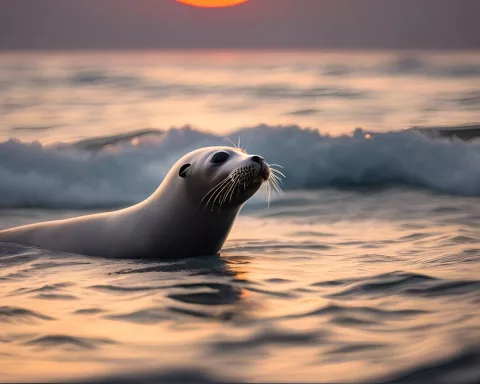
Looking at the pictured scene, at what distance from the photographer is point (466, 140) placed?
1777 centimetres

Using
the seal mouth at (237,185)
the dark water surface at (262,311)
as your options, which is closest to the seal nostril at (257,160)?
the seal mouth at (237,185)

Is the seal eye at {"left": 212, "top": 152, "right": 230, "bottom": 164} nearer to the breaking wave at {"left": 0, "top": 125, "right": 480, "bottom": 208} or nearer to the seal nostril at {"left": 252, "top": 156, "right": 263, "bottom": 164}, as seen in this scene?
the seal nostril at {"left": 252, "top": 156, "right": 263, "bottom": 164}

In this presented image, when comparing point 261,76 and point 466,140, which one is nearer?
point 466,140

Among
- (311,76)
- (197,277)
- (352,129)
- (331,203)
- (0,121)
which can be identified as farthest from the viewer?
(311,76)

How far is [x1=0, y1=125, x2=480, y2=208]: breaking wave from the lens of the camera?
15.6 metres

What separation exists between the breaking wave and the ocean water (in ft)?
0.14

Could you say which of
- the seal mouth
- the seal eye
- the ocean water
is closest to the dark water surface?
the ocean water

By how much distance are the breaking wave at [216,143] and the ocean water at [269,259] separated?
4cm

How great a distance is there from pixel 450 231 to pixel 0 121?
14.3 metres

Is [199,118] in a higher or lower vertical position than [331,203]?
higher

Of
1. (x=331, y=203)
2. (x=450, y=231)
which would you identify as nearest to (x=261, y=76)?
(x=331, y=203)

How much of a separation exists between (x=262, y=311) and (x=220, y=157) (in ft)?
7.83

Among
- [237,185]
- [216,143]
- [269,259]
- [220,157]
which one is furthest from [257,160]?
[216,143]

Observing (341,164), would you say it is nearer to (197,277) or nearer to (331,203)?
(331,203)
